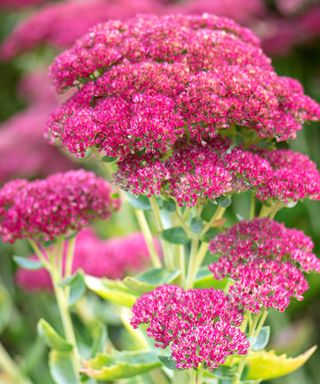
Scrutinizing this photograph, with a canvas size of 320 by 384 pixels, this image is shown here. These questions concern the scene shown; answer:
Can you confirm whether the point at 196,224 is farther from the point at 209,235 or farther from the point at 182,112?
the point at 182,112

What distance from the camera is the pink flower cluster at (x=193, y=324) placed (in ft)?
2.70

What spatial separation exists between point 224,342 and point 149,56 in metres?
0.42

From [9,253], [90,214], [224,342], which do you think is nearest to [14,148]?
[9,253]

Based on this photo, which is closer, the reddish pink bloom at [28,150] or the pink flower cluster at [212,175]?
the pink flower cluster at [212,175]

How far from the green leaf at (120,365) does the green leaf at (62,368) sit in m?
0.14

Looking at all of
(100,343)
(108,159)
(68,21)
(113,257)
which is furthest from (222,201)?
(68,21)

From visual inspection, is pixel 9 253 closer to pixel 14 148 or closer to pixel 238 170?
pixel 14 148

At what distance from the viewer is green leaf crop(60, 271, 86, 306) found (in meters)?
1.16

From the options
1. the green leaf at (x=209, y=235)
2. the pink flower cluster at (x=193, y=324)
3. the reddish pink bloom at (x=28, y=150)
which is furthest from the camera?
the reddish pink bloom at (x=28, y=150)

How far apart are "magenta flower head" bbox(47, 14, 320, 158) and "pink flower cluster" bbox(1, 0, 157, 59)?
1169 millimetres

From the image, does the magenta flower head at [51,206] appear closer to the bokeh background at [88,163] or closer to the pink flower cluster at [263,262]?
the pink flower cluster at [263,262]

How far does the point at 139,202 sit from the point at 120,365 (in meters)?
0.24

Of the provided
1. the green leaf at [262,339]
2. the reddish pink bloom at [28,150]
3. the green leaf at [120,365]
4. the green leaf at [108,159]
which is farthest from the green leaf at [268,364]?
the reddish pink bloom at [28,150]

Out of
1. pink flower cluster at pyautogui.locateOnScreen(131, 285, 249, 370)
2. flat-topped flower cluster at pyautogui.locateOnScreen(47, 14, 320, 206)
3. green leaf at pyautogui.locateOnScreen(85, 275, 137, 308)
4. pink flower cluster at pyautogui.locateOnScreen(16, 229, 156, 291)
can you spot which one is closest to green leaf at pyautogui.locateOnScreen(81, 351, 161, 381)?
green leaf at pyautogui.locateOnScreen(85, 275, 137, 308)
